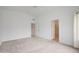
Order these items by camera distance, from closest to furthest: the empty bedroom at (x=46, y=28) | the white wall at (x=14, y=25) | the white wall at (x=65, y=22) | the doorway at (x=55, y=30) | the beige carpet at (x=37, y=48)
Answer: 1. the beige carpet at (x=37, y=48)
2. the empty bedroom at (x=46, y=28)
3. the white wall at (x=65, y=22)
4. the doorway at (x=55, y=30)
5. the white wall at (x=14, y=25)

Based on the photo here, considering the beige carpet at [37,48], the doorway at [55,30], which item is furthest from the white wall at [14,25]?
the doorway at [55,30]

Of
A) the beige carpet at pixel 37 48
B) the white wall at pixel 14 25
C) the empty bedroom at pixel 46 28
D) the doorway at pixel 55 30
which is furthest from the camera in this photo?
the white wall at pixel 14 25

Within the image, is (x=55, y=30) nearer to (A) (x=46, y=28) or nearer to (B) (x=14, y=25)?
(A) (x=46, y=28)

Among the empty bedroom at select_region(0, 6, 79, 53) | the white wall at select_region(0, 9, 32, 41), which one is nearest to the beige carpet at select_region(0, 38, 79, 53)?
the empty bedroom at select_region(0, 6, 79, 53)

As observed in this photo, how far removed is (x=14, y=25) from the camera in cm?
412

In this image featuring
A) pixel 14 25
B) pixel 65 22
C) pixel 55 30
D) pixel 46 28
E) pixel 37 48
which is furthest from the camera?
pixel 14 25

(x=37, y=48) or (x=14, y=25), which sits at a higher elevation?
(x=14, y=25)

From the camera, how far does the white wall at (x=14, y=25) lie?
3355 mm

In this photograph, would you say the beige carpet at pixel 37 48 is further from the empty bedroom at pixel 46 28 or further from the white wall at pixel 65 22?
the white wall at pixel 65 22

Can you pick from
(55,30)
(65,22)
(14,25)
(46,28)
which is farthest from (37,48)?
(14,25)

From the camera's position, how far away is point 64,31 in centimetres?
294

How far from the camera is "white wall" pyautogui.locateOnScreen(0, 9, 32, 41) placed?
335 centimetres
